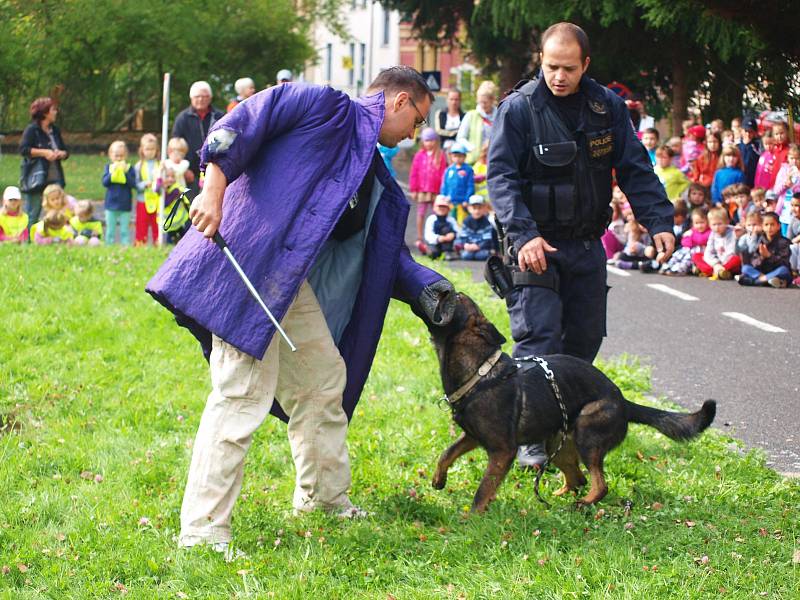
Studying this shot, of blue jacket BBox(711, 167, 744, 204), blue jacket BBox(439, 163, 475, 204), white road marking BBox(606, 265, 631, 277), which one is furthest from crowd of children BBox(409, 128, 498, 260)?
blue jacket BBox(711, 167, 744, 204)

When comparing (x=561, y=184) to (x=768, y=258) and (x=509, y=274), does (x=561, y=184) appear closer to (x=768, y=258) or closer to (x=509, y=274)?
(x=509, y=274)

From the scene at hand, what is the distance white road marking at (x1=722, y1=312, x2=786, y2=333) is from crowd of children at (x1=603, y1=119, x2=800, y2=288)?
223 centimetres

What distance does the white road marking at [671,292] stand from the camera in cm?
1219

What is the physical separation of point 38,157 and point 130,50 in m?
19.9

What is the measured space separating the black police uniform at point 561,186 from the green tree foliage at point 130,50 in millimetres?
26952

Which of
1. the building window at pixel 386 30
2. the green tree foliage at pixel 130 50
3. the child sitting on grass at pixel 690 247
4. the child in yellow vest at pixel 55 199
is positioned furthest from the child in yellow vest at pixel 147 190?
the building window at pixel 386 30

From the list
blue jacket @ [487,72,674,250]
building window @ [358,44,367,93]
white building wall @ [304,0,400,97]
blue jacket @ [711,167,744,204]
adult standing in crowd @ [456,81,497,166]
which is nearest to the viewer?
blue jacket @ [487,72,674,250]

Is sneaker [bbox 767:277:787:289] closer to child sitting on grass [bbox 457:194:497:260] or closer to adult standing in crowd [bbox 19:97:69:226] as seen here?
child sitting on grass [bbox 457:194:497:260]

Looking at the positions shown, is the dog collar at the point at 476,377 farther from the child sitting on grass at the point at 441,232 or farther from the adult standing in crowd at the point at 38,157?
the adult standing in crowd at the point at 38,157

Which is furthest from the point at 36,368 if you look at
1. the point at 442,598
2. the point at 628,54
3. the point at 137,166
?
the point at 628,54

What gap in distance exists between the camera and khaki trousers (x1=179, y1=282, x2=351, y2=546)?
4562 millimetres

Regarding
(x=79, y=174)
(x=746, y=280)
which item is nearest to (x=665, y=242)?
(x=746, y=280)

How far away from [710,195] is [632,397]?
9.52 m

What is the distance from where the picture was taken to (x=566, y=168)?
18.0 ft
